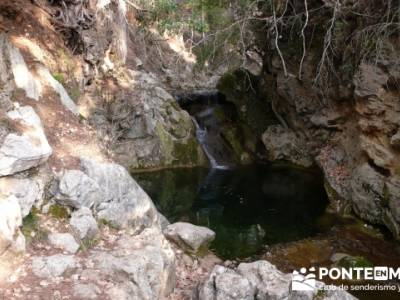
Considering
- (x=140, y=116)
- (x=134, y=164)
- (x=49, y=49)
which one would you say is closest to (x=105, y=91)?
(x=140, y=116)

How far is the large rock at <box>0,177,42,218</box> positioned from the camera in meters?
6.34

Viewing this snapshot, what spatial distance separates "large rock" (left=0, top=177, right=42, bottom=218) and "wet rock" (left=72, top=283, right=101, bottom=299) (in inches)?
62.9

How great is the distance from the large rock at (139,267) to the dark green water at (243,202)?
3369 mm

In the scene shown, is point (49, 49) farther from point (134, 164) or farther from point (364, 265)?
point (364, 265)

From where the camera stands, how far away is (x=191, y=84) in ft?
91.5

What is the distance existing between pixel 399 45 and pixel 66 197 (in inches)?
379

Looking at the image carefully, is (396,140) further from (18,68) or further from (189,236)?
(18,68)

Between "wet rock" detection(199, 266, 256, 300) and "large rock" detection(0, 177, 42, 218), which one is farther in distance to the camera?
"wet rock" detection(199, 266, 256, 300)

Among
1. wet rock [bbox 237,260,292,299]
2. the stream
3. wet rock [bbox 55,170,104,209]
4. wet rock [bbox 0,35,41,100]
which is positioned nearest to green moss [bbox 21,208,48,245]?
wet rock [bbox 55,170,104,209]

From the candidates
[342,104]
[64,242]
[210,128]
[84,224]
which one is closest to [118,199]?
[84,224]

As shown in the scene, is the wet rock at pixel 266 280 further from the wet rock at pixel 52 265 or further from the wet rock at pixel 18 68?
the wet rock at pixel 18 68

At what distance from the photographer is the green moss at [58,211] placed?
6922 mm

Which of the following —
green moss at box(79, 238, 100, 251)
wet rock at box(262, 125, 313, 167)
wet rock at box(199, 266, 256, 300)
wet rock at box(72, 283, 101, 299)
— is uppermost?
wet rock at box(262, 125, 313, 167)

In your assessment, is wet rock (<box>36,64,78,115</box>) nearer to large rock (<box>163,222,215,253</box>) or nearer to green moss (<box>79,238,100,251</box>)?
large rock (<box>163,222,215,253</box>)
